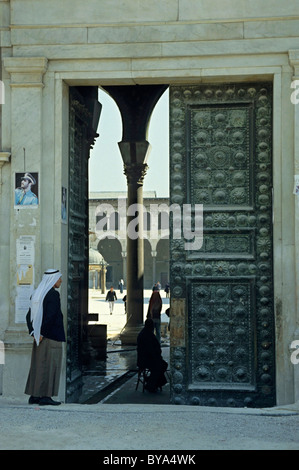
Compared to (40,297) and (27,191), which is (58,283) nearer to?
(40,297)

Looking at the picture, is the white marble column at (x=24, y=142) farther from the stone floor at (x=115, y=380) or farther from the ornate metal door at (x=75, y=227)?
the stone floor at (x=115, y=380)

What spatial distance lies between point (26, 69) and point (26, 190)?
4.21ft

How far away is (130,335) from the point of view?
16391 millimetres

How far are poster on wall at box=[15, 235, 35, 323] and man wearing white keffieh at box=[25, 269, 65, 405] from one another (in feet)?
1.63

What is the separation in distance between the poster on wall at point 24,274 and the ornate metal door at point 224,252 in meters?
1.55

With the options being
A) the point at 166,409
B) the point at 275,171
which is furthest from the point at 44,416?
the point at 275,171

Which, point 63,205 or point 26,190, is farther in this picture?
point 63,205

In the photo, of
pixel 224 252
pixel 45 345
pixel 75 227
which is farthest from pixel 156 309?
pixel 45 345

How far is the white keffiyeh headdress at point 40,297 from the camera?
7.28 m

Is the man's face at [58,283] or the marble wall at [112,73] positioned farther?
the marble wall at [112,73]

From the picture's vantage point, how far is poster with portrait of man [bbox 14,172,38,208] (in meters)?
7.91

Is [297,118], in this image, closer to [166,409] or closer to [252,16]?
[252,16]

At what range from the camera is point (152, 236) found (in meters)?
56.0

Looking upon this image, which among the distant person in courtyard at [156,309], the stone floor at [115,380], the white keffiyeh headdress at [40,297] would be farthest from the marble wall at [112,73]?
the distant person in courtyard at [156,309]
